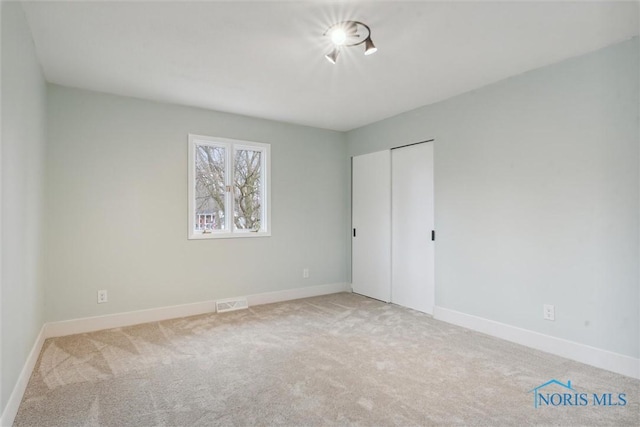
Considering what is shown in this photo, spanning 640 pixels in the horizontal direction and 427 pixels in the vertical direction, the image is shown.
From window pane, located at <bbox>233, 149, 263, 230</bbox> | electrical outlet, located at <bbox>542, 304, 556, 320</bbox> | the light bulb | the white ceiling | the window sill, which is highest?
the white ceiling

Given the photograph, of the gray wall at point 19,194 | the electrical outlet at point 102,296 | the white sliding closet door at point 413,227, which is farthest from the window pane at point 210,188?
the white sliding closet door at point 413,227

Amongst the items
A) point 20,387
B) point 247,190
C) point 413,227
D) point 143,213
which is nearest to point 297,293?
point 247,190

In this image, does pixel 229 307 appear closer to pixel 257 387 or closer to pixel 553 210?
pixel 257 387

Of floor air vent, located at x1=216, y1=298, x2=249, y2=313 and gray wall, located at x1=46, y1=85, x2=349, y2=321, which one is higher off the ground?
gray wall, located at x1=46, y1=85, x2=349, y2=321

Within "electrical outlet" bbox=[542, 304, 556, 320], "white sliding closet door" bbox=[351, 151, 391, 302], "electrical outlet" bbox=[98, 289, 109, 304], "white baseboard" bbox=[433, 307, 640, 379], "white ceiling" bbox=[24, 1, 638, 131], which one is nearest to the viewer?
"white ceiling" bbox=[24, 1, 638, 131]

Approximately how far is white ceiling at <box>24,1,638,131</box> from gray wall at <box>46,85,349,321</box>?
34 cm

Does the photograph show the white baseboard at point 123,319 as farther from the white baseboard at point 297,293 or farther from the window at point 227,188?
the window at point 227,188

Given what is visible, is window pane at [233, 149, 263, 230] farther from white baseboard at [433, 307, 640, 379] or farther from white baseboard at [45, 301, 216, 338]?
white baseboard at [433, 307, 640, 379]

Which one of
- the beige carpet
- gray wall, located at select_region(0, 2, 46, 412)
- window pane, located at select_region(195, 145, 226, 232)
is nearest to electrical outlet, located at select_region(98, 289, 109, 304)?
the beige carpet

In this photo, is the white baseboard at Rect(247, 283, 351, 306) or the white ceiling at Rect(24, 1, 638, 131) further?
the white baseboard at Rect(247, 283, 351, 306)

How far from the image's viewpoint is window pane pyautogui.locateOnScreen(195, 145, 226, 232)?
4.19 meters

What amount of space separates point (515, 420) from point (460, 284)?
70.1 inches

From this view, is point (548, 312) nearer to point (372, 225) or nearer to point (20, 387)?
point (372, 225)

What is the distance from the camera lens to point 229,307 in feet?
13.8
